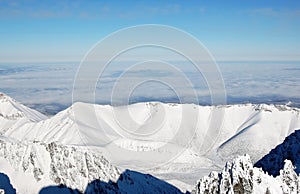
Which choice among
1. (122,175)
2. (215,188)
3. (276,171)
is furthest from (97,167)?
(215,188)

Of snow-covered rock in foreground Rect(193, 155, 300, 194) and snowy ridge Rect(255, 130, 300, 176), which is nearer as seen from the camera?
snow-covered rock in foreground Rect(193, 155, 300, 194)

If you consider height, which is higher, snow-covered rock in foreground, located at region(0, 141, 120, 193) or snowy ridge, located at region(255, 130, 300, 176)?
snowy ridge, located at region(255, 130, 300, 176)

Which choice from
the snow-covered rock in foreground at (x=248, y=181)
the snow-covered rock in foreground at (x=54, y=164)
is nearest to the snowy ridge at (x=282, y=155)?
the snow-covered rock in foreground at (x=54, y=164)

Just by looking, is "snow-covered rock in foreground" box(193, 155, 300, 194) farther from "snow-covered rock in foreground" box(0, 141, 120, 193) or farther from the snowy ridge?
"snow-covered rock in foreground" box(0, 141, 120, 193)

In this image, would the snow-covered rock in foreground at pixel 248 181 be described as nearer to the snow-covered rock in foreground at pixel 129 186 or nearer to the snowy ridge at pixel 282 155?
the snowy ridge at pixel 282 155

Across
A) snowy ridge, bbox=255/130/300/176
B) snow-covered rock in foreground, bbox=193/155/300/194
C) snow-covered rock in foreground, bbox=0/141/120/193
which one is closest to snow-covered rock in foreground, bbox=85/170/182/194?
snow-covered rock in foreground, bbox=0/141/120/193

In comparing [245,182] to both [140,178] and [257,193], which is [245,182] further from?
[140,178]
